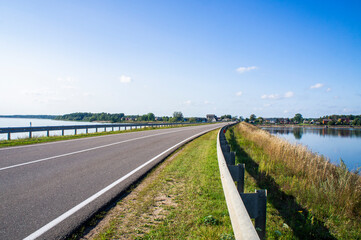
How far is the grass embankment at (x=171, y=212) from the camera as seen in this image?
2951mm

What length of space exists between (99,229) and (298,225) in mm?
3295

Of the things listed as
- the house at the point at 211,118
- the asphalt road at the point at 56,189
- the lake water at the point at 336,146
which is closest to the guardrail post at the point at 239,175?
the asphalt road at the point at 56,189

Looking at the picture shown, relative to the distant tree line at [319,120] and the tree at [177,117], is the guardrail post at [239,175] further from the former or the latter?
the tree at [177,117]

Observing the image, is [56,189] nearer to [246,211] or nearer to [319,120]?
[246,211]

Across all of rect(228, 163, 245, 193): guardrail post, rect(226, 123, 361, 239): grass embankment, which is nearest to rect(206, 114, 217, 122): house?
rect(226, 123, 361, 239): grass embankment

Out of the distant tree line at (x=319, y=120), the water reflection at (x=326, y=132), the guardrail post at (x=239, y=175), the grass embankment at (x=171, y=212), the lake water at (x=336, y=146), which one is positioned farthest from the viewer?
the distant tree line at (x=319, y=120)

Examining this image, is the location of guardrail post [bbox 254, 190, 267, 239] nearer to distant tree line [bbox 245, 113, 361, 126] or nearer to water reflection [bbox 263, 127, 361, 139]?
water reflection [bbox 263, 127, 361, 139]

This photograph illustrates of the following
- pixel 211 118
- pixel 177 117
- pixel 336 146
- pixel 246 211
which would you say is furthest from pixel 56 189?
pixel 211 118

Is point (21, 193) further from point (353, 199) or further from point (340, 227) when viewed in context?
point (353, 199)

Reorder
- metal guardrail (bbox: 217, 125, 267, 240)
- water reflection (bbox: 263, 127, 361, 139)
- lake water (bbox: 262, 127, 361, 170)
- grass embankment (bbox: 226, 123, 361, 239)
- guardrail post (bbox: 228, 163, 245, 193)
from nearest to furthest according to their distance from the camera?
1. metal guardrail (bbox: 217, 125, 267, 240)
2. grass embankment (bbox: 226, 123, 361, 239)
3. guardrail post (bbox: 228, 163, 245, 193)
4. lake water (bbox: 262, 127, 361, 170)
5. water reflection (bbox: 263, 127, 361, 139)

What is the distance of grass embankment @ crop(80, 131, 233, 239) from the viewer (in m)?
2.95

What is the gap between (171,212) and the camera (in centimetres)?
358

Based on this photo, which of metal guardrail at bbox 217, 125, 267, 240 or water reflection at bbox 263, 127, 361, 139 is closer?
metal guardrail at bbox 217, 125, 267, 240

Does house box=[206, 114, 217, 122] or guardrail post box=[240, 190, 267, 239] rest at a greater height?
house box=[206, 114, 217, 122]
